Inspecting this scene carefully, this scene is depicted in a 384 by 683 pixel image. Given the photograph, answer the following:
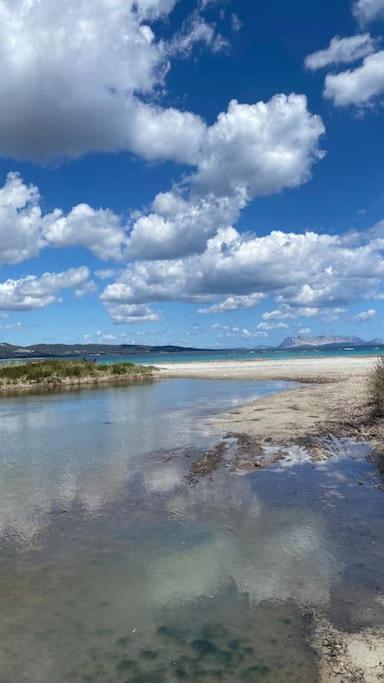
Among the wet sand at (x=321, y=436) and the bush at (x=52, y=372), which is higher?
the bush at (x=52, y=372)

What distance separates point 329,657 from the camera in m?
6.02

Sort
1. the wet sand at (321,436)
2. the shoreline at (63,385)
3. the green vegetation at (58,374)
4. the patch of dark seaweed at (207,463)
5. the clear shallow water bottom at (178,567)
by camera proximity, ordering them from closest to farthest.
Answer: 1. the wet sand at (321,436)
2. the clear shallow water bottom at (178,567)
3. the patch of dark seaweed at (207,463)
4. the shoreline at (63,385)
5. the green vegetation at (58,374)

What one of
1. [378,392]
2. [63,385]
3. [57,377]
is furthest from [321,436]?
[57,377]

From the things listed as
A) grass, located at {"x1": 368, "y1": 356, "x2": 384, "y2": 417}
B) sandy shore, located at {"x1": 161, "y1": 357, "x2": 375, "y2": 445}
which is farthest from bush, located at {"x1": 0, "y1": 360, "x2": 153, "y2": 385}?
grass, located at {"x1": 368, "y1": 356, "x2": 384, "y2": 417}

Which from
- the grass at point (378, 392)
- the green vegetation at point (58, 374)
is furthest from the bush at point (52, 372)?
the grass at point (378, 392)

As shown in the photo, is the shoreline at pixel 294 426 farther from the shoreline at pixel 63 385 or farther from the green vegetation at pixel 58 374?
the green vegetation at pixel 58 374

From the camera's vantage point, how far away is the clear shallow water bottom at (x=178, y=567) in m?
6.24

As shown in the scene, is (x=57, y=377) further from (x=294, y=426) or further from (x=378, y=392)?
(x=378, y=392)

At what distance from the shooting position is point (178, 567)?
8.60 metres

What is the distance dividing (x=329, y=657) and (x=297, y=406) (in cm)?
2371

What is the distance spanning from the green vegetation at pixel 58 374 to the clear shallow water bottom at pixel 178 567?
39.7m

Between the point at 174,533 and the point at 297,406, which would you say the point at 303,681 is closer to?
the point at 174,533

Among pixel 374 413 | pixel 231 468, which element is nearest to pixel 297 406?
pixel 374 413

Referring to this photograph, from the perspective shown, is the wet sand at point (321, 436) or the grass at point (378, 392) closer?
the wet sand at point (321, 436)
